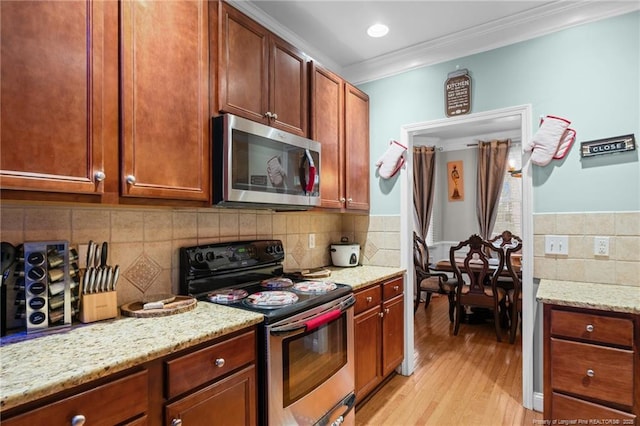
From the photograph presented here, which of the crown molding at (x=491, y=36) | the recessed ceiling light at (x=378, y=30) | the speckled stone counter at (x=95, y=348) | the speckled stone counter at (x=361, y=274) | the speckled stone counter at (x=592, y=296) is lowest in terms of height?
the speckled stone counter at (x=361, y=274)

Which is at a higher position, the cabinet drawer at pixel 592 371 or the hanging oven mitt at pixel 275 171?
the hanging oven mitt at pixel 275 171

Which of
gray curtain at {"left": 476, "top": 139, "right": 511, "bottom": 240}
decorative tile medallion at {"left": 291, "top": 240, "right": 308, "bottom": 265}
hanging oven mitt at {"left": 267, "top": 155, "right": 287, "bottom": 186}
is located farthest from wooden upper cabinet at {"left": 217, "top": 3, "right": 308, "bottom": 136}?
gray curtain at {"left": 476, "top": 139, "right": 511, "bottom": 240}

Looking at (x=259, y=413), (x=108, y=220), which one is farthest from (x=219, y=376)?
(x=108, y=220)

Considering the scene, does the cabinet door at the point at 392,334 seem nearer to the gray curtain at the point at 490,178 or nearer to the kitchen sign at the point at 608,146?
the kitchen sign at the point at 608,146

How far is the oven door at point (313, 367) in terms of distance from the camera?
150 centimetres

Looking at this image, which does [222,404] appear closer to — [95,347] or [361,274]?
[95,347]

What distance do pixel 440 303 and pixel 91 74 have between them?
5.04m

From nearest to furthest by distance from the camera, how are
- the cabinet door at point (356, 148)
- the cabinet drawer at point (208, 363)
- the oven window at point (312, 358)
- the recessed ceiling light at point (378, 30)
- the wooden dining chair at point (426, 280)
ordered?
the cabinet drawer at point (208, 363) < the oven window at point (312, 358) < the recessed ceiling light at point (378, 30) < the cabinet door at point (356, 148) < the wooden dining chair at point (426, 280)

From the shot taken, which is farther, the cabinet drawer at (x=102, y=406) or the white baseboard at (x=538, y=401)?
the white baseboard at (x=538, y=401)

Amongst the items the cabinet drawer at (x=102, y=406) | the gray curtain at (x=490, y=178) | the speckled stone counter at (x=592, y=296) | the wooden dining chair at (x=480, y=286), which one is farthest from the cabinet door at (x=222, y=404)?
the gray curtain at (x=490, y=178)

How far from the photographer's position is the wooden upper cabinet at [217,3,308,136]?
5.56ft

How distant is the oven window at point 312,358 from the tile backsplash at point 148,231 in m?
0.73

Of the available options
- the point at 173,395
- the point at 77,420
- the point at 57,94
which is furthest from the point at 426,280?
the point at 57,94

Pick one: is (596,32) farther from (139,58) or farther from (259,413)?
(259,413)
